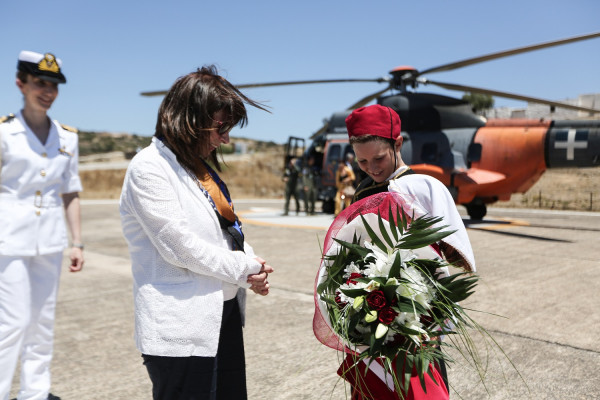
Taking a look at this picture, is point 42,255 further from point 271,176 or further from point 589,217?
point 271,176

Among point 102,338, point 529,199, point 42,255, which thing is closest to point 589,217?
point 529,199

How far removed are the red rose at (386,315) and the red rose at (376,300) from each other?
0.02 meters

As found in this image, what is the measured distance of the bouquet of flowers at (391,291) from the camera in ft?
5.30

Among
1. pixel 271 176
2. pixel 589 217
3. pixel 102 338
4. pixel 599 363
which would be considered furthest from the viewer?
pixel 271 176

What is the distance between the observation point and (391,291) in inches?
63.8

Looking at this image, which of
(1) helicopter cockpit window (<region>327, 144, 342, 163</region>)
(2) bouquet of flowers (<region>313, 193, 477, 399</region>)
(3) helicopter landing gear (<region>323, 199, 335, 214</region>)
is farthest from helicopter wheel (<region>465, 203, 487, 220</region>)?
(2) bouquet of flowers (<region>313, 193, 477, 399</region>)

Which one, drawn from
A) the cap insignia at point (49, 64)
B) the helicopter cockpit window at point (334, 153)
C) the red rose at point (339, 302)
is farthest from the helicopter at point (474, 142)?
the red rose at point (339, 302)

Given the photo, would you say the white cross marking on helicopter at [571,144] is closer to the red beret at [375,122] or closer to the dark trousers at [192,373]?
the red beret at [375,122]

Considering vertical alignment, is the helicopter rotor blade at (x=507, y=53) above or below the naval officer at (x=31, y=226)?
above

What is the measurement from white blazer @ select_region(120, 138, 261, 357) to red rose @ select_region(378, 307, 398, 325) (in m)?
0.52

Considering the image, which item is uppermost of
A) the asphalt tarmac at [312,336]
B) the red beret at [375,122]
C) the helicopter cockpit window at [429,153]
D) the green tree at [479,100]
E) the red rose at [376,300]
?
the green tree at [479,100]

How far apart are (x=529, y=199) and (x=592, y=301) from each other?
62.5ft

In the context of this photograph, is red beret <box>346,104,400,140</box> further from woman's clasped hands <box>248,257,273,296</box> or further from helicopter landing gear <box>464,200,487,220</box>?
helicopter landing gear <box>464,200,487,220</box>

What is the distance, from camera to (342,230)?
71.7 inches
